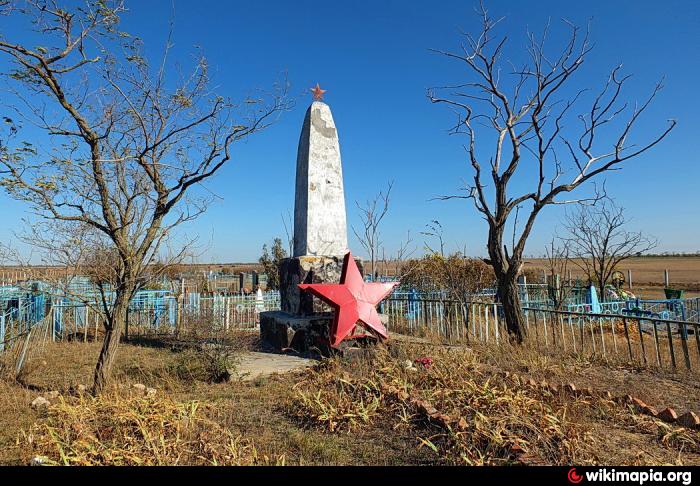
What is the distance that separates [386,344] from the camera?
7262 millimetres

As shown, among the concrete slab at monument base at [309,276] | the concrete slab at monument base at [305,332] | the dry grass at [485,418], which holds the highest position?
the concrete slab at monument base at [309,276]

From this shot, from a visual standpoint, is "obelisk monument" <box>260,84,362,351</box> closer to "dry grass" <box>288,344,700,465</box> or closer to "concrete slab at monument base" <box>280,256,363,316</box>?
"concrete slab at monument base" <box>280,256,363,316</box>

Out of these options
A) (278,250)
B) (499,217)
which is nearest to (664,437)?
(499,217)

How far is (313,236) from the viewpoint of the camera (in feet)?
26.9

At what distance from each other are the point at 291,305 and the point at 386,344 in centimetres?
200

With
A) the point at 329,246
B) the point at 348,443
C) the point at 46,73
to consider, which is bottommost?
the point at 348,443

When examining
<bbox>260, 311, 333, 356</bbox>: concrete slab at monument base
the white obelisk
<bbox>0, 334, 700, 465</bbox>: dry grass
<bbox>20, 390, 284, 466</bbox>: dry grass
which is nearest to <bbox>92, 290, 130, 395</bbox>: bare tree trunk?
<bbox>0, 334, 700, 465</bbox>: dry grass

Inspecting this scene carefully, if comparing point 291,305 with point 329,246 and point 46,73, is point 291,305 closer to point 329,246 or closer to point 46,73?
point 329,246

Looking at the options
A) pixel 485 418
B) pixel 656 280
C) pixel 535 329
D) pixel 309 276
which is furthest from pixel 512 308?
pixel 656 280

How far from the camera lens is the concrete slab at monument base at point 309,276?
789cm

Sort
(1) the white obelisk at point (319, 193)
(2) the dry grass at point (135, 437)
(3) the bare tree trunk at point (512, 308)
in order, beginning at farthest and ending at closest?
(1) the white obelisk at point (319, 193) → (3) the bare tree trunk at point (512, 308) → (2) the dry grass at point (135, 437)

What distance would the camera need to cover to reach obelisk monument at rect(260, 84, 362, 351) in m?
Answer: 7.78

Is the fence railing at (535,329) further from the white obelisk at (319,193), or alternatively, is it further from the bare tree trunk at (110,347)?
the bare tree trunk at (110,347)

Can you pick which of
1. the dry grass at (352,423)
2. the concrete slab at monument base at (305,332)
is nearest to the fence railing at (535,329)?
the dry grass at (352,423)
